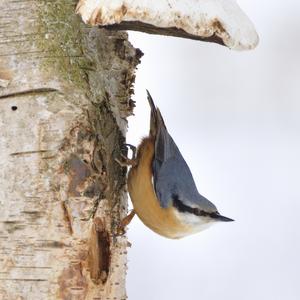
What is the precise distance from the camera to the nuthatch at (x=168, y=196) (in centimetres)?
302

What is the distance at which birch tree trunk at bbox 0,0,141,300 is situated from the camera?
7.49ft

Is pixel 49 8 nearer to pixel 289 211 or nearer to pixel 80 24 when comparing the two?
pixel 80 24

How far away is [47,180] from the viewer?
2.32 meters

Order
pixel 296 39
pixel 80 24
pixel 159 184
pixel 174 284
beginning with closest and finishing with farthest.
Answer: pixel 80 24
pixel 159 184
pixel 174 284
pixel 296 39

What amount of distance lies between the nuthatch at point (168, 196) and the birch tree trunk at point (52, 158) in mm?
567

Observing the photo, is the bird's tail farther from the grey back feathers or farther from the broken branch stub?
the broken branch stub

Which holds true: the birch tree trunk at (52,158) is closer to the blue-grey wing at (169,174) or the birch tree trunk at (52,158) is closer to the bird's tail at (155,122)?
the blue-grey wing at (169,174)

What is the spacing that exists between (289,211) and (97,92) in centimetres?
142

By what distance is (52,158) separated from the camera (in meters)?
2.32

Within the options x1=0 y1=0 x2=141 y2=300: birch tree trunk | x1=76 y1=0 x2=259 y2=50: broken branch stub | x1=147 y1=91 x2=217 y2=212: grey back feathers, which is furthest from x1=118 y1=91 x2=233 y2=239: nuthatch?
x1=76 y1=0 x2=259 y2=50: broken branch stub

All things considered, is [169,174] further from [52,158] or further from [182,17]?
[182,17]

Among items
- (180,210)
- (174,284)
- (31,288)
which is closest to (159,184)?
(180,210)

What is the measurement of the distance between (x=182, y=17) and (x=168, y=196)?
1014 mm

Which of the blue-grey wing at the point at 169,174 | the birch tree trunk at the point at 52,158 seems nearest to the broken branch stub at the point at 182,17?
the birch tree trunk at the point at 52,158
